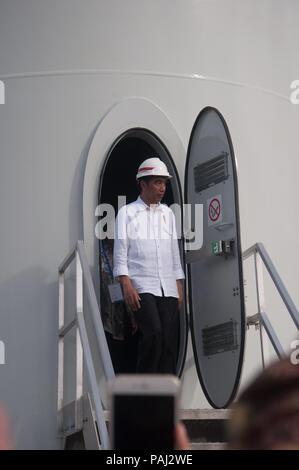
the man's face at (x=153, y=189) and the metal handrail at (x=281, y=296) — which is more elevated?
the man's face at (x=153, y=189)

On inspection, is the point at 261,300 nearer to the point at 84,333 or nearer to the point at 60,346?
the point at 84,333

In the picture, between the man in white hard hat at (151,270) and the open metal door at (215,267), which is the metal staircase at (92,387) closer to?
the open metal door at (215,267)

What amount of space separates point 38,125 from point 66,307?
4.27ft

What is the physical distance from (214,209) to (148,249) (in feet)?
1.76

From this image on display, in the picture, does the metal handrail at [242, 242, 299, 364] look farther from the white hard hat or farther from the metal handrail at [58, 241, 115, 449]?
the metal handrail at [58, 241, 115, 449]

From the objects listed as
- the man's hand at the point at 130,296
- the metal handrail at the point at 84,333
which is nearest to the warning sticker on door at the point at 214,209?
the man's hand at the point at 130,296

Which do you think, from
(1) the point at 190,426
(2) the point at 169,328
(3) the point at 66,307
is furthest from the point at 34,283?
(1) the point at 190,426

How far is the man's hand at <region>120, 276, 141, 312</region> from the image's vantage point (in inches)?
213

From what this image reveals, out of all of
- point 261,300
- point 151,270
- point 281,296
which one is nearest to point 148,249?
point 151,270

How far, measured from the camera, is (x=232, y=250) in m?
5.52

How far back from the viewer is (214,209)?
19.1 ft

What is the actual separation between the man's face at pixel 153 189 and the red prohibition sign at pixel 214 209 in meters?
0.35

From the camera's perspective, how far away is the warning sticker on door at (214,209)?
226 inches

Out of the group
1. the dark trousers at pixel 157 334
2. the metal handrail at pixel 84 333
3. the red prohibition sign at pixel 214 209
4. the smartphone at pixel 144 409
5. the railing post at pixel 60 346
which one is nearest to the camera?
the smartphone at pixel 144 409
